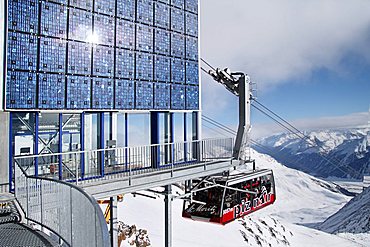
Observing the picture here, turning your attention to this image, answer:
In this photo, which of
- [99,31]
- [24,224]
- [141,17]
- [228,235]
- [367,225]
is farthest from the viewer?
[367,225]

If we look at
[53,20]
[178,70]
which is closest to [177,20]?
[178,70]

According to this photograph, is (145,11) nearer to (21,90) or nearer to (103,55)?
(103,55)

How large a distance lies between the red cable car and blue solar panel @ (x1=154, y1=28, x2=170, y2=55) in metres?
6.02

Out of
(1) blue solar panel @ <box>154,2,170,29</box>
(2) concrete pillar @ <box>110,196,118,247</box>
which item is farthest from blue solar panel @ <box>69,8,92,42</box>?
(2) concrete pillar @ <box>110,196,118,247</box>

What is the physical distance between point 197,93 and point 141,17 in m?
4.45

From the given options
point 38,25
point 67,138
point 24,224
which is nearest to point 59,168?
point 67,138

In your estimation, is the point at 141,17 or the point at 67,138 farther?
the point at 141,17

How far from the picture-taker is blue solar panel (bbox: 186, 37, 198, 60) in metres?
16.3

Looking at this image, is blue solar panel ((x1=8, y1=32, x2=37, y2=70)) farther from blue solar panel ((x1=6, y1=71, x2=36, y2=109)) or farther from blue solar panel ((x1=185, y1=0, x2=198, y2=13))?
blue solar panel ((x1=185, y1=0, x2=198, y2=13))

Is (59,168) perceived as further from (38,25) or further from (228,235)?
(228,235)

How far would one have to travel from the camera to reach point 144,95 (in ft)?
46.3

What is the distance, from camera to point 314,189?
178500 mm

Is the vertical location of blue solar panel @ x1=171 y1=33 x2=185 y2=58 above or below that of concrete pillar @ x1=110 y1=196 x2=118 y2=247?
above

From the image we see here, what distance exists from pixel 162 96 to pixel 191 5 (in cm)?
484
